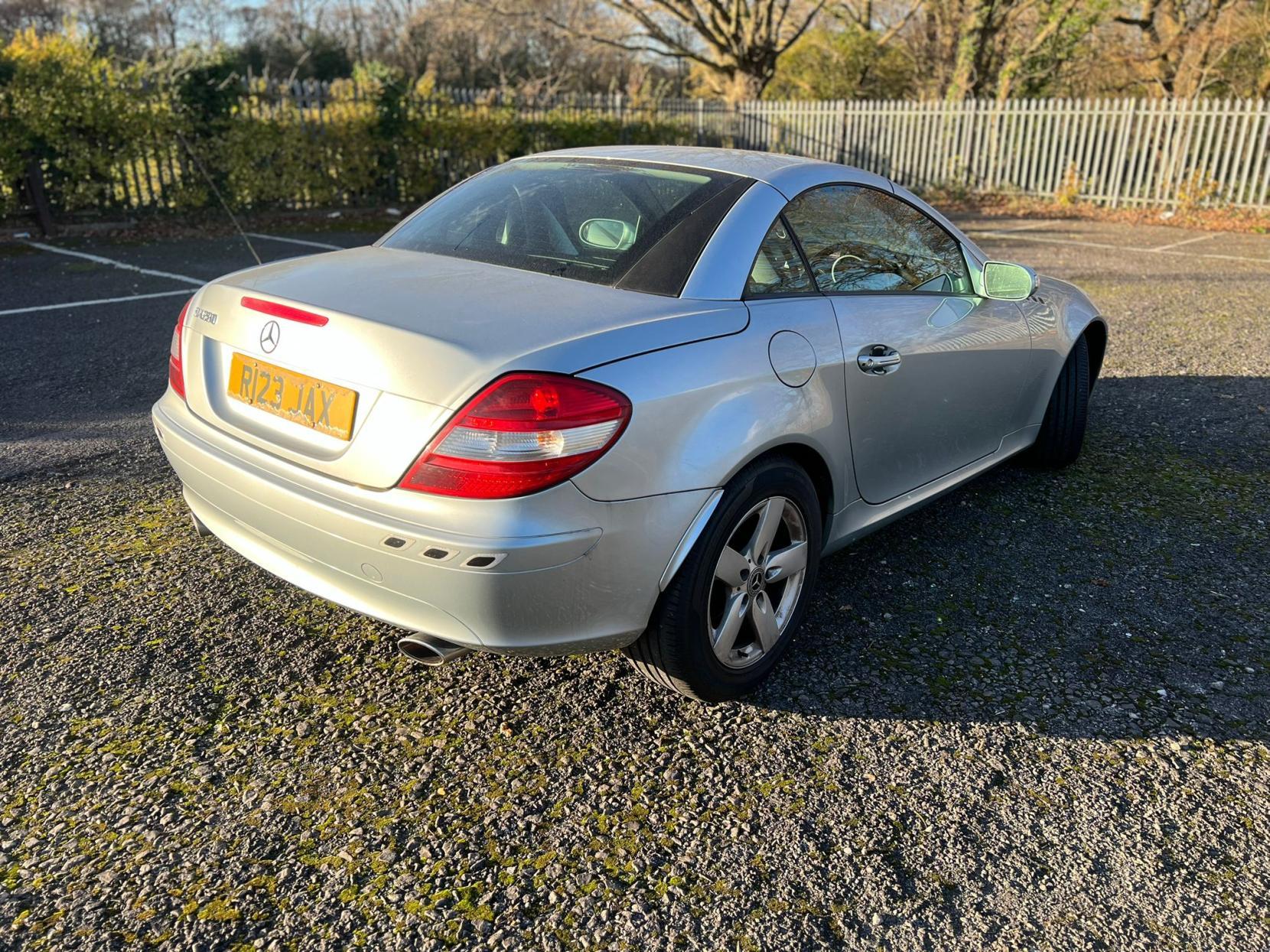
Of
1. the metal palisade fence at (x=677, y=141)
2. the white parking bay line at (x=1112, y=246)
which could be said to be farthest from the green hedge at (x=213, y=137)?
the white parking bay line at (x=1112, y=246)

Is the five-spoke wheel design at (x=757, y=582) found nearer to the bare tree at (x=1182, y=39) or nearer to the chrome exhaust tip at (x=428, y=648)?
the chrome exhaust tip at (x=428, y=648)

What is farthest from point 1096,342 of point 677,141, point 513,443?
point 677,141

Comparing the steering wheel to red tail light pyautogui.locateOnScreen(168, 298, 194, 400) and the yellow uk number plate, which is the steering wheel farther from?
red tail light pyautogui.locateOnScreen(168, 298, 194, 400)

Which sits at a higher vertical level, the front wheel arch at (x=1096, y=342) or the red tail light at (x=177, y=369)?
the red tail light at (x=177, y=369)

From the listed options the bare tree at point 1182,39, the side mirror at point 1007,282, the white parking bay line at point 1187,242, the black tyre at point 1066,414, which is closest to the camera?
the side mirror at point 1007,282

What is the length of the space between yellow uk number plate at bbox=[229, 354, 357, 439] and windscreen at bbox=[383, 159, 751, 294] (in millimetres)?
764

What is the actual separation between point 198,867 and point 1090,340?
15.2 feet

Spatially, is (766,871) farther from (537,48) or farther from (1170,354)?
(537,48)

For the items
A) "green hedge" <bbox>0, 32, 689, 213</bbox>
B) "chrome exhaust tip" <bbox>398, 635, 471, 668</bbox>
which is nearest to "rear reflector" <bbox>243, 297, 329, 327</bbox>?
"chrome exhaust tip" <bbox>398, 635, 471, 668</bbox>

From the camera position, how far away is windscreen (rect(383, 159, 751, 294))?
9.20 ft

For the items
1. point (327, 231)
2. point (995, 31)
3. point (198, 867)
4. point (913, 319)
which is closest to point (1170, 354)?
point (913, 319)

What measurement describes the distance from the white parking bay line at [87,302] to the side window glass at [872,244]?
6860 millimetres

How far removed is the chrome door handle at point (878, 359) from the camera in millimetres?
3049

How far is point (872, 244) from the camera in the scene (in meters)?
3.42
